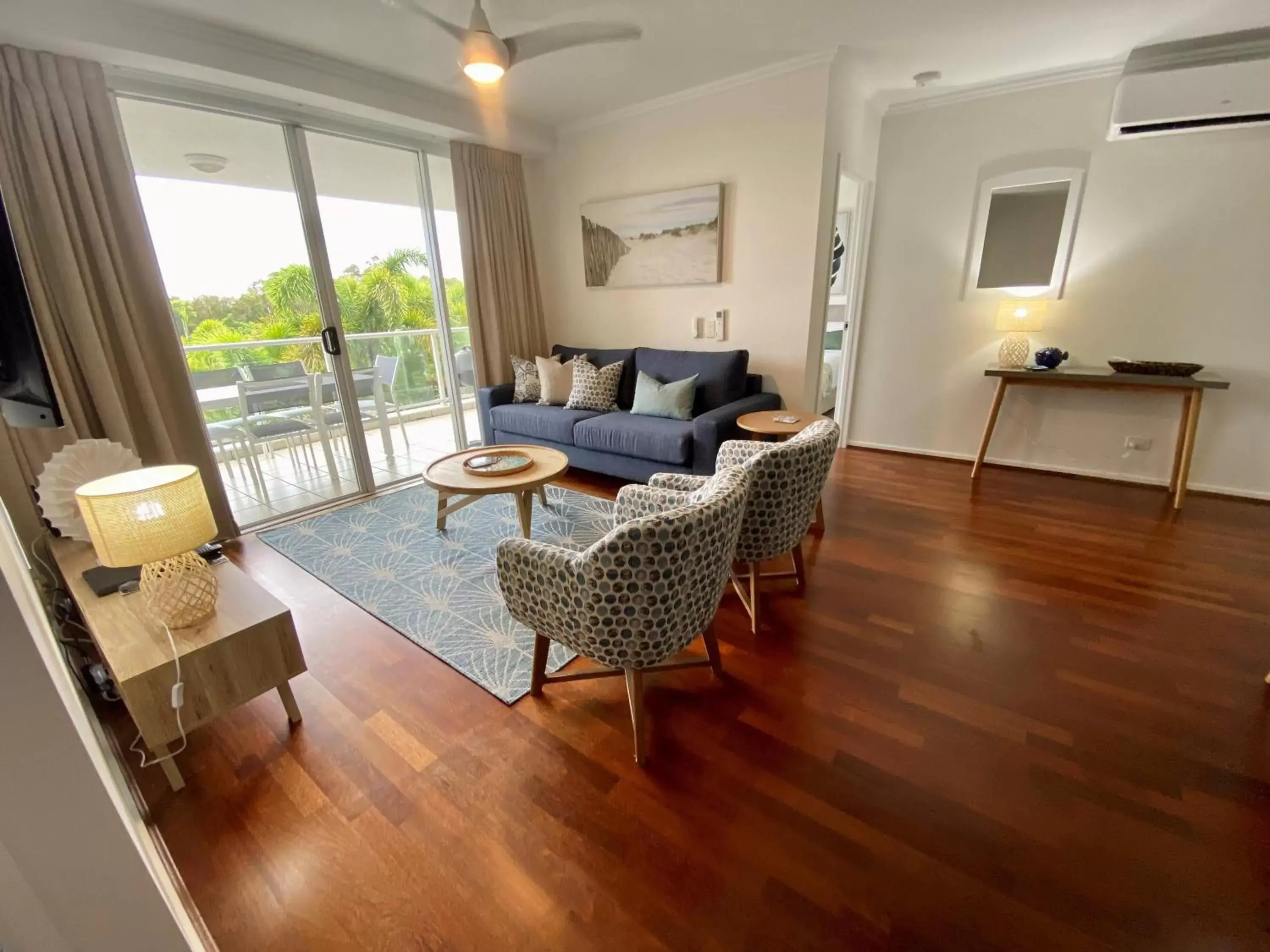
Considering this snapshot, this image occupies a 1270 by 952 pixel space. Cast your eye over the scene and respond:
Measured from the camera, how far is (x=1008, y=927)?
112 cm

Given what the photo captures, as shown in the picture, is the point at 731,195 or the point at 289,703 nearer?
the point at 289,703

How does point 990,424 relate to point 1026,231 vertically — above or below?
below

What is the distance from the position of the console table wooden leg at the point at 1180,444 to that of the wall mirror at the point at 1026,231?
984 mm

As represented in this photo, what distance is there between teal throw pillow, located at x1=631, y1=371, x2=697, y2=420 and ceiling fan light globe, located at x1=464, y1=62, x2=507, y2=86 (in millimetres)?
1932

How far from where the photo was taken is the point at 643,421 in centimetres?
340

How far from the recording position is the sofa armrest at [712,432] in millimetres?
3045

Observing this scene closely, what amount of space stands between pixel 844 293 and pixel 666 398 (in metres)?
2.43

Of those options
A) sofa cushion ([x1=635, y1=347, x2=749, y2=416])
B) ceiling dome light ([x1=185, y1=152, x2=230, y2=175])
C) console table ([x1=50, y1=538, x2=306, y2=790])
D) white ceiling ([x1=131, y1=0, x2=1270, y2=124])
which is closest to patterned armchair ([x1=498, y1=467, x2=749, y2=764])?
console table ([x1=50, y1=538, x2=306, y2=790])

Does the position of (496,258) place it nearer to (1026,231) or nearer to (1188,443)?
(1026,231)

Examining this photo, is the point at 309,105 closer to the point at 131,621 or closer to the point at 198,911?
the point at 131,621

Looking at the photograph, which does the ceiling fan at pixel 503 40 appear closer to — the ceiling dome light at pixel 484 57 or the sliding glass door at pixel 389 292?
the ceiling dome light at pixel 484 57

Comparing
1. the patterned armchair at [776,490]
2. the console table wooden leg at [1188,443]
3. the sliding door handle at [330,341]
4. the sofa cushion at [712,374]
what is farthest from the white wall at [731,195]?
the console table wooden leg at [1188,443]

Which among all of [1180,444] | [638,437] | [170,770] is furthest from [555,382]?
[1180,444]

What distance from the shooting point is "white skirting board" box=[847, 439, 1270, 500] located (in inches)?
129
